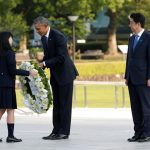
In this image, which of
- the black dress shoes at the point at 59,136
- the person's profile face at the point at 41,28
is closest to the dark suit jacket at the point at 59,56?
the person's profile face at the point at 41,28

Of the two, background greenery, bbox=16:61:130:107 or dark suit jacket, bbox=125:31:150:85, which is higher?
dark suit jacket, bbox=125:31:150:85

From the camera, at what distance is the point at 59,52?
10.9 meters

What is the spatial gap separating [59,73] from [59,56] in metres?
0.27

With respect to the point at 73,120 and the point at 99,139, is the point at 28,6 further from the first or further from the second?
the point at 99,139

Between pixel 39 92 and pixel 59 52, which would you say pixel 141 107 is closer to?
pixel 59 52

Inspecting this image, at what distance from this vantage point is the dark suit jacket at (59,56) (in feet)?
35.8

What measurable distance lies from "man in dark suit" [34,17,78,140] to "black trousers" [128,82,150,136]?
3.24ft

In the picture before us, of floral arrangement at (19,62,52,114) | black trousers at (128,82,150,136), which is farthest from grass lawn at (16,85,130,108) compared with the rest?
black trousers at (128,82,150,136)

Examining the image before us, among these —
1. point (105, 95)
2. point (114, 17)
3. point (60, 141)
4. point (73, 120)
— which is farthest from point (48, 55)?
point (114, 17)

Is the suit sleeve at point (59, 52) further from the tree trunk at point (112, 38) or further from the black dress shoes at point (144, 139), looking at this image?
the tree trunk at point (112, 38)

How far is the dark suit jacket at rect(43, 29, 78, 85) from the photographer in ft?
35.8

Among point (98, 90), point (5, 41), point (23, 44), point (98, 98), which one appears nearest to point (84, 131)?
point (5, 41)

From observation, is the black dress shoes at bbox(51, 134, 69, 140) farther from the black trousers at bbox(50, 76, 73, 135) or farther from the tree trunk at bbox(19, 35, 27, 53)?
the tree trunk at bbox(19, 35, 27, 53)

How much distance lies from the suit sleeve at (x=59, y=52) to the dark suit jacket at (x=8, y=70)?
399 millimetres
